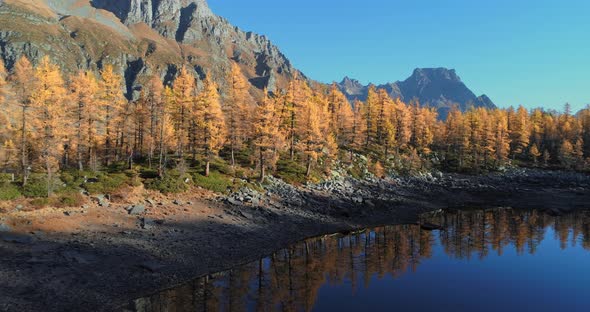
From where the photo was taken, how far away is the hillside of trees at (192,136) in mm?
35000

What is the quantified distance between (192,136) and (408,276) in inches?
1320

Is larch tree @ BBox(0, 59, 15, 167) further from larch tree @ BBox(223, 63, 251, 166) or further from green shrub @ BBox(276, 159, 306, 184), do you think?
green shrub @ BBox(276, 159, 306, 184)

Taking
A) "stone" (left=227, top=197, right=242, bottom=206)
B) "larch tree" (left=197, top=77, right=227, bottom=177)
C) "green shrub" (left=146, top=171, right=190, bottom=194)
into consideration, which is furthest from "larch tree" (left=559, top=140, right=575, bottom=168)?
"green shrub" (left=146, top=171, right=190, bottom=194)

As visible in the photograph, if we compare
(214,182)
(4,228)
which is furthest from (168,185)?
(4,228)

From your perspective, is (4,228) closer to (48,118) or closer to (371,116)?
(48,118)

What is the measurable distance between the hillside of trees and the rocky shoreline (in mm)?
4836

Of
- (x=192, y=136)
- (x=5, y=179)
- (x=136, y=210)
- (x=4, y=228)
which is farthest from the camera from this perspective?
(x=192, y=136)

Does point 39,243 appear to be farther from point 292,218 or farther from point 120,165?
point 120,165

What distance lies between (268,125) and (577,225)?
40093 millimetres

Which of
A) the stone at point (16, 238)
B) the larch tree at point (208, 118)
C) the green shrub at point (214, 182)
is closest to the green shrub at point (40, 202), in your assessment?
the stone at point (16, 238)

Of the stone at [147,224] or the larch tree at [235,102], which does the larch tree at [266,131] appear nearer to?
the larch tree at [235,102]

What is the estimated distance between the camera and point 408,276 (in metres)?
26.1

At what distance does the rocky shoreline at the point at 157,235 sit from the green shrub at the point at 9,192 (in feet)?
9.92

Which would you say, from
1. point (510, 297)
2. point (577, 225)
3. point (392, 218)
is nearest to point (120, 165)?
point (392, 218)
